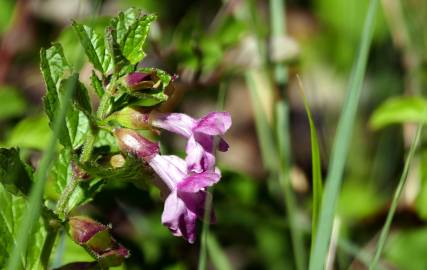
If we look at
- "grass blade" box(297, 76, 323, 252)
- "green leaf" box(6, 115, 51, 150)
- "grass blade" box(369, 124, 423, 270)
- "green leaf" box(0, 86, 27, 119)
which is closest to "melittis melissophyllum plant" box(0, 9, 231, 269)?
"grass blade" box(297, 76, 323, 252)

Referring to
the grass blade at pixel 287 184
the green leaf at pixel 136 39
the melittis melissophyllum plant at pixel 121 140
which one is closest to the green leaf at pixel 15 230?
the melittis melissophyllum plant at pixel 121 140

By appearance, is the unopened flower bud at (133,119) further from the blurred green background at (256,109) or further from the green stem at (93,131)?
the blurred green background at (256,109)

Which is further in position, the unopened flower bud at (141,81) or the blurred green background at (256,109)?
the blurred green background at (256,109)

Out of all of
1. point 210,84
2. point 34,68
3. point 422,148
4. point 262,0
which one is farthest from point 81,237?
point 262,0

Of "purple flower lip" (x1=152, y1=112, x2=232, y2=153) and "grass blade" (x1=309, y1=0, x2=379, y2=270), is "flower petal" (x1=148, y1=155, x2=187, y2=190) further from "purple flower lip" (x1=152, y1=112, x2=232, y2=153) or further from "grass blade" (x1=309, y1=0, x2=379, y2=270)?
"grass blade" (x1=309, y1=0, x2=379, y2=270)

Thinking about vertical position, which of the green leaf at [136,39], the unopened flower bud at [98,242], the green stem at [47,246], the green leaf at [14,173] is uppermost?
the green leaf at [136,39]
